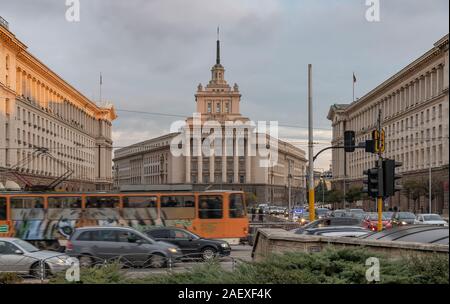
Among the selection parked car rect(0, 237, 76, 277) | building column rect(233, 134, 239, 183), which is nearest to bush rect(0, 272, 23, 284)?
parked car rect(0, 237, 76, 277)

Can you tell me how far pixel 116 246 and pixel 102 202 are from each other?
34.4ft

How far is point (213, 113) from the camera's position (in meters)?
164

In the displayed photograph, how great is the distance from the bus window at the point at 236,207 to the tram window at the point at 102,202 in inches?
216

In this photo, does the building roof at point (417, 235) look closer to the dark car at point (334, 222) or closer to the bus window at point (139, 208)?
the dark car at point (334, 222)

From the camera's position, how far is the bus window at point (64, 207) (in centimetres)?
3375

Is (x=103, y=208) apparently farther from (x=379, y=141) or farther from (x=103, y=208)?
(x=379, y=141)

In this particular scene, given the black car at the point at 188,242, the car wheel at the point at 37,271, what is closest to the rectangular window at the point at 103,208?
the black car at the point at 188,242

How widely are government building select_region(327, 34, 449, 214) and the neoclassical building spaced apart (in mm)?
31231

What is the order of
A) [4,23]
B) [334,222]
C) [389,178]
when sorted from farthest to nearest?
[4,23] < [334,222] < [389,178]

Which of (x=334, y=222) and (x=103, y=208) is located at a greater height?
(x=103, y=208)

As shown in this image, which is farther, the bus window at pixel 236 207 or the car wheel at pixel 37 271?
the bus window at pixel 236 207

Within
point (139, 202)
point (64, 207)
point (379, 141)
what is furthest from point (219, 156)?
point (379, 141)

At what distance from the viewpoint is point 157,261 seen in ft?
76.0
